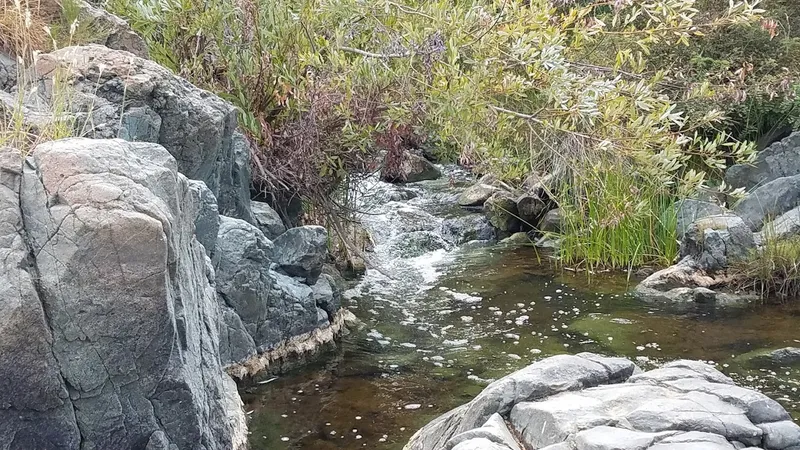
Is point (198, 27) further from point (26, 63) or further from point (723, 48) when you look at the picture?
point (723, 48)

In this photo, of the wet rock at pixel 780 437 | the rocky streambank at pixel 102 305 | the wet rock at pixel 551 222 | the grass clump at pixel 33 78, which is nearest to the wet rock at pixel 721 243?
the wet rock at pixel 551 222

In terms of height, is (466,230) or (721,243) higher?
(721,243)

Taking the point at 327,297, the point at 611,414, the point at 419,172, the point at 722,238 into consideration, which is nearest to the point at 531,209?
the point at 722,238

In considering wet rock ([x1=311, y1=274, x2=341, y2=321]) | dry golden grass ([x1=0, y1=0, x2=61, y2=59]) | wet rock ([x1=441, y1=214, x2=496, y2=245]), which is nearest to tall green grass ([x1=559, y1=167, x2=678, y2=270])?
wet rock ([x1=441, y1=214, x2=496, y2=245])

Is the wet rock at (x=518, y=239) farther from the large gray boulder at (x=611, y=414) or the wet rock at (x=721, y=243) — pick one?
the large gray boulder at (x=611, y=414)

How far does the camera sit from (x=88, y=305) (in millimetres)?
3824

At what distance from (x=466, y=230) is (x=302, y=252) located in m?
5.42

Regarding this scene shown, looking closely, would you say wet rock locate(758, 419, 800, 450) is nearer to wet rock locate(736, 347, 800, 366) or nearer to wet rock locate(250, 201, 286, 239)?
wet rock locate(736, 347, 800, 366)

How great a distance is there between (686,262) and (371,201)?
18.7 ft

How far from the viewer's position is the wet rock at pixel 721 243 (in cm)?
930

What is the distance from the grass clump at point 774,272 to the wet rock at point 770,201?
157cm

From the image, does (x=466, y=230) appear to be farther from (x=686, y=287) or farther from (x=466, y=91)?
(x=466, y=91)

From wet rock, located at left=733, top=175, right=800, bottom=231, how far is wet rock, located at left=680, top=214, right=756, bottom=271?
119 cm

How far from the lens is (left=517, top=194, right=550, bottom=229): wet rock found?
1287cm
